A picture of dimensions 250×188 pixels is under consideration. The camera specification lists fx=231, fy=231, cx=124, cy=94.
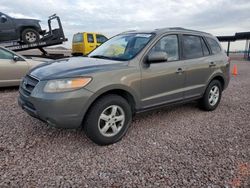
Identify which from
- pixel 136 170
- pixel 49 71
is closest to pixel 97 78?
pixel 49 71

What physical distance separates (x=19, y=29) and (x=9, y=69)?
4.75 metres

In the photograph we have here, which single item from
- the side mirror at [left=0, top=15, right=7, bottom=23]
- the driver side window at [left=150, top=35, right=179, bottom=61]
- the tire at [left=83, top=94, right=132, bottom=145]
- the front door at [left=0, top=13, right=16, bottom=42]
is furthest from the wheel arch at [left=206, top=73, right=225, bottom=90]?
the side mirror at [left=0, top=15, right=7, bottom=23]

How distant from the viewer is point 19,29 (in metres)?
10.4

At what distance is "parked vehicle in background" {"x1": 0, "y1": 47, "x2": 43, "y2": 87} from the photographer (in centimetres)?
646

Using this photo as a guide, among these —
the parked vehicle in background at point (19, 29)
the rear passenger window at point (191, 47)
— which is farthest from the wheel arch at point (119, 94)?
the parked vehicle in background at point (19, 29)

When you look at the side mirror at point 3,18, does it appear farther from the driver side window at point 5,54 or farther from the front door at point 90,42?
the front door at point 90,42

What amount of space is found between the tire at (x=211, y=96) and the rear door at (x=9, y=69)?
501 centimetres

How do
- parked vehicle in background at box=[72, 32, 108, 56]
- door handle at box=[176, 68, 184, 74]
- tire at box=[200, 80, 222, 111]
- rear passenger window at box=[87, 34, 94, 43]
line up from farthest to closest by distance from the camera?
rear passenger window at box=[87, 34, 94, 43] < parked vehicle in background at box=[72, 32, 108, 56] < tire at box=[200, 80, 222, 111] < door handle at box=[176, 68, 184, 74]

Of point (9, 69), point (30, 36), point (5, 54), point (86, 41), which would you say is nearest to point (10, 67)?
point (9, 69)

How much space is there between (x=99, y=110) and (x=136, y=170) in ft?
3.10

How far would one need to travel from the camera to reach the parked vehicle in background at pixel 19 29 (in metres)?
10.2

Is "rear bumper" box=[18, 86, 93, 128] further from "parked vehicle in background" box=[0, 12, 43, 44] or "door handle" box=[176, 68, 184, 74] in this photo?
"parked vehicle in background" box=[0, 12, 43, 44]

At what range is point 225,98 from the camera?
21.4 ft

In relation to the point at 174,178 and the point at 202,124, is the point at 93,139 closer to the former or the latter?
the point at 174,178
